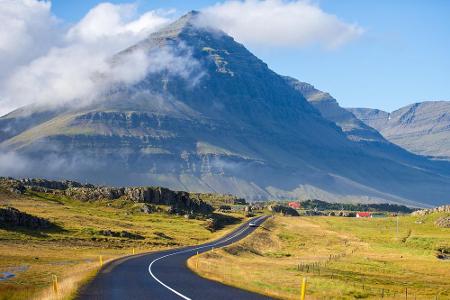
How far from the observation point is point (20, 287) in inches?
1864

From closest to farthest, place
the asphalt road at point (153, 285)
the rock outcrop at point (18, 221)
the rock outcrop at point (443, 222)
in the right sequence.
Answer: the asphalt road at point (153, 285) → the rock outcrop at point (18, 221) → the rock outcrop at point (443, 222)

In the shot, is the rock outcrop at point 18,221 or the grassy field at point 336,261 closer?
the grassy field at point 336,261

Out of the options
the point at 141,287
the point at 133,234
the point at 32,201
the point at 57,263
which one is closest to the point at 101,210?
the point at 32,201

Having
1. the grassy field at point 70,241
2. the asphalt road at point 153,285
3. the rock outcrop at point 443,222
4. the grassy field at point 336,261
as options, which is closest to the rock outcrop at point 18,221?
the grassy field at point 70,241

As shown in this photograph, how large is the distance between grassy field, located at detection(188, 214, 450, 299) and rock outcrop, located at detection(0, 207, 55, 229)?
37288 millimetres

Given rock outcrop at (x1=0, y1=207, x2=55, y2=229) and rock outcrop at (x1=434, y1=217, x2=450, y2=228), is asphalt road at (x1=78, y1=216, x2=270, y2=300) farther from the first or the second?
rock outcrop at (x1=434, y1=217, x2=450, y2=228)

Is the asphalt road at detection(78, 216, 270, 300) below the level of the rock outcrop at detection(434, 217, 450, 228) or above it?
below

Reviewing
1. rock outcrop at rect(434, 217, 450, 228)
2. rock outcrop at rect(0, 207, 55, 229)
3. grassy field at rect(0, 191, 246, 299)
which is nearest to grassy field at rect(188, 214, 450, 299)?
rock outcrop at rect(434, 217, 450, 228)

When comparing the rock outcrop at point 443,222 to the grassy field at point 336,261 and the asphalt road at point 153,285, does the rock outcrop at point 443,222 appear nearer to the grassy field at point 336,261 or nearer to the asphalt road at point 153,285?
the grassy field at point 336,261

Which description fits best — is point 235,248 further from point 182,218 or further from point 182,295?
point 182,218

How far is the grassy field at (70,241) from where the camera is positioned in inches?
2032

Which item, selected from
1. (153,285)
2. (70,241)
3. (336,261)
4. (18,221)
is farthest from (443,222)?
(153,285)

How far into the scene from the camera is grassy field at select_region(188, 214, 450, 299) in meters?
53.4

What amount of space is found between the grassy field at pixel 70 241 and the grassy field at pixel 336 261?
42.7ft
